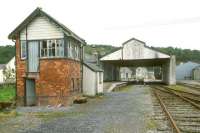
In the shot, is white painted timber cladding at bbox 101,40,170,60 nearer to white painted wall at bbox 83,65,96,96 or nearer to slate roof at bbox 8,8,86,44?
white painted wall at bbox 83,65,96,96

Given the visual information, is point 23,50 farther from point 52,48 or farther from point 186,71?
point 186,71

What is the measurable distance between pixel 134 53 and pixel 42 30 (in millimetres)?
27193

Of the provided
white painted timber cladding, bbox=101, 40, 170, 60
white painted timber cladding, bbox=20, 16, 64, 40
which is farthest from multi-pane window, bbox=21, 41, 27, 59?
white painted timber cladding, bbox=101, 40, 170, 60

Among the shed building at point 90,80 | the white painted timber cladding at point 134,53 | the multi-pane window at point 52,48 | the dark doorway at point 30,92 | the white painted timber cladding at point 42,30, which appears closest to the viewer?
the multi-pane window at point 52,48

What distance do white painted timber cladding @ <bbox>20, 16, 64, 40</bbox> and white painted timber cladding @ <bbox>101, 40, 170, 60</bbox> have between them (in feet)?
87.5

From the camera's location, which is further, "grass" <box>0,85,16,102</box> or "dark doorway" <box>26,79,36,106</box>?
"grass" <box>0,85,16,102</box>

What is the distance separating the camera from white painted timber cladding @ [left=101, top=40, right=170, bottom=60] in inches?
1882

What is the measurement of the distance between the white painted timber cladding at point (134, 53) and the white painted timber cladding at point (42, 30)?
26.7 metres

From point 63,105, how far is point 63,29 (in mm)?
5495

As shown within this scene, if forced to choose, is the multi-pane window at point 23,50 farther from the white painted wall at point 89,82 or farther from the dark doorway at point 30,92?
the white painted wall at point 89,82

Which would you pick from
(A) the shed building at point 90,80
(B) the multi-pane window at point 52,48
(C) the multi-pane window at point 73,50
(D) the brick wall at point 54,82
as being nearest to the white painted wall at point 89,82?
(A) the shed building at point 90,80

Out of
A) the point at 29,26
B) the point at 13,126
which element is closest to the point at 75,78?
the point at 29,26

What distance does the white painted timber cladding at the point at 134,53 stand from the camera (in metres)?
47.8

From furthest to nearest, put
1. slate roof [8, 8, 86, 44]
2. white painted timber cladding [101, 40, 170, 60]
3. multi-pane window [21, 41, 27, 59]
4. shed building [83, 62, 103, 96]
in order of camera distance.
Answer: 1. white painted timber cladding [101, 40, 170, 60]
2. shed building [83, 62, 103, 96]
3. multi-pane window [21, 41, 27, 59]
4. slate roof [8, 8, 86, 44]
